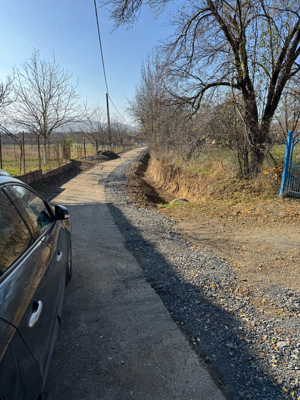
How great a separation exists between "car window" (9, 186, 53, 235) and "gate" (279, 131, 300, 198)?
7332 mm

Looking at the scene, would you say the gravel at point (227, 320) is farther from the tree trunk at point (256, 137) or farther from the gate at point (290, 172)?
the tree trunk at point (256, 137)

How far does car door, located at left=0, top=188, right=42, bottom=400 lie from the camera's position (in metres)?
1.23

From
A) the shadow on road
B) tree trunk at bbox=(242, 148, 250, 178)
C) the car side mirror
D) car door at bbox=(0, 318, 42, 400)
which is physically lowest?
the shadow on road

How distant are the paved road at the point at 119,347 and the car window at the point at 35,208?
3.68ft

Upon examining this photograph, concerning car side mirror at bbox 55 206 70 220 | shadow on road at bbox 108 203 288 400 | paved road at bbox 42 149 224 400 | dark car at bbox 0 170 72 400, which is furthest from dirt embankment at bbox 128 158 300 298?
dark car at bbox 0 170 72 400

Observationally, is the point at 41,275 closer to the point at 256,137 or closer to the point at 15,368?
the point at 15,368

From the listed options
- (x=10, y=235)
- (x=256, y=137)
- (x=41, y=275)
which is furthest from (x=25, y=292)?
(x=256, y=137)

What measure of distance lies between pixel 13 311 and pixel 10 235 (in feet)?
2.05

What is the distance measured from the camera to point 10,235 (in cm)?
184

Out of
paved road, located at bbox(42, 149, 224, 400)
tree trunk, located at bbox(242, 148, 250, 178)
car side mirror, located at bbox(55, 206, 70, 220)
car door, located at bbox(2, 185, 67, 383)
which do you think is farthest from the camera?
tree trunk, located at bbox(242, 148, 250, 178)

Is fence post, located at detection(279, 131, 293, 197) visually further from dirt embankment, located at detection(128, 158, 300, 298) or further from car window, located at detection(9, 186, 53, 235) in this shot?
car window, located at detection(9, 186, 53, 235)

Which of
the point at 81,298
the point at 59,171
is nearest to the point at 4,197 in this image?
the point at 81,298

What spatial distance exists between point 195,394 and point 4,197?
2120 millimetres

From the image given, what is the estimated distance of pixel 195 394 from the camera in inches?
80.4
